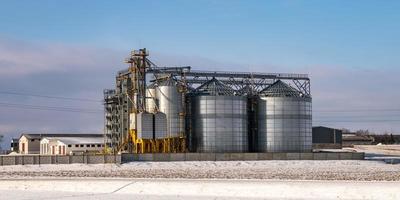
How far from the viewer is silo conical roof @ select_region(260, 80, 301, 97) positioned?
95.5 metres

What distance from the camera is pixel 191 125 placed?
92.5 metres

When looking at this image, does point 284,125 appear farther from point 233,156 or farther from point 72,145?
point 72,145

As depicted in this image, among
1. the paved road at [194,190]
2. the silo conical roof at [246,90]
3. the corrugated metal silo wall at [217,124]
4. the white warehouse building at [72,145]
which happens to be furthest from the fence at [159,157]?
the white warehouse building at [72,145]

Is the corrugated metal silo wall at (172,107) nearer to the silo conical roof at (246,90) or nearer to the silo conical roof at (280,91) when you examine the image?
the silo conical roof at (246,90)

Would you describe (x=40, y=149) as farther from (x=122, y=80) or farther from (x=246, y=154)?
(x=246, y=154)

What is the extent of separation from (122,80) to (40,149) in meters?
49.1

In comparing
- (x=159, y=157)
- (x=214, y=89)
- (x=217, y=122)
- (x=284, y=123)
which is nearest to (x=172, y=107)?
(x=217, y=122)

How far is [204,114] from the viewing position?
300 ft

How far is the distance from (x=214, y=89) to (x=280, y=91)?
1075cm

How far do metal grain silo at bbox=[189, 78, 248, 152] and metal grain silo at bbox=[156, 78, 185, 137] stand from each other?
9.48ft

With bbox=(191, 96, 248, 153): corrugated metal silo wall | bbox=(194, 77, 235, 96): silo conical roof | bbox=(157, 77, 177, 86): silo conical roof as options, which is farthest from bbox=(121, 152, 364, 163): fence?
bbox=(157, 77, 177, 86): silo conical roof

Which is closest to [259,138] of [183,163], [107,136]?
[183,163]

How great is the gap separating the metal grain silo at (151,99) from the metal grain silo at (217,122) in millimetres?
5638

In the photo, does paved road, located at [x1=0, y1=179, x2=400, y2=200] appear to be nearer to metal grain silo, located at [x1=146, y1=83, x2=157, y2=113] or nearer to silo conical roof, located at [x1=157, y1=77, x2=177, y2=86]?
metal grain silo, located at [x1=146, y1=83, x2=157, y2=113]
